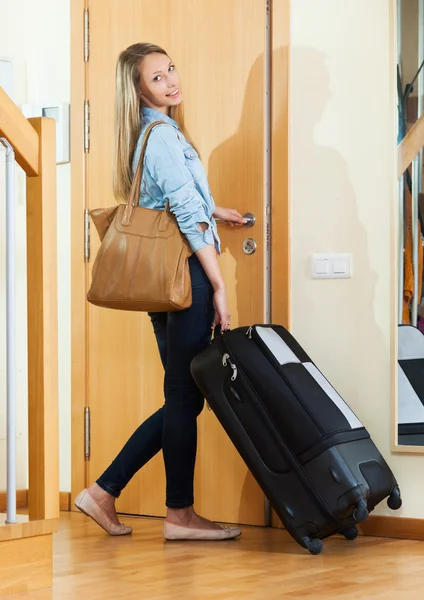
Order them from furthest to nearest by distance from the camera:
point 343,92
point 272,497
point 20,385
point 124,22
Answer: point 20,385, point 124,22, point 343,92, point 272,497

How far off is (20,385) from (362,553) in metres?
1.57

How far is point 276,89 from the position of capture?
10.0ft

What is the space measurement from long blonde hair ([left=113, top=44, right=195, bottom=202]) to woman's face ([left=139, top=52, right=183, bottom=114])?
2 centimetres

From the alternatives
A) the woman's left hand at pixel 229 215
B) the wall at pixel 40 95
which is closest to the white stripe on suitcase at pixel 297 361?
the woman's left hand at pixel 229 215

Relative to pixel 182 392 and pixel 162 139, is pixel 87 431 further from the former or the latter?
pixel 162 139

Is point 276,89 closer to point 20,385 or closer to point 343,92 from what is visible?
point 343,92

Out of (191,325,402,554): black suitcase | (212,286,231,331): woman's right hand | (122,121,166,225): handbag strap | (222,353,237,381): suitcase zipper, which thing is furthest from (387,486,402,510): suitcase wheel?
(122,121,166,225): handbag strap

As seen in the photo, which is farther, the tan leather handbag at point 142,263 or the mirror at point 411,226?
the mirror at point 411,226

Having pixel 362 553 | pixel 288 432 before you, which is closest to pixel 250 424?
pixel 288 432

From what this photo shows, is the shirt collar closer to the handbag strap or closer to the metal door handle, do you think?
the handbag strap

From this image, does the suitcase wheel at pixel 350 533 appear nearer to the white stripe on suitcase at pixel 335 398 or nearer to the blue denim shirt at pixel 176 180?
the white stripe on suitcase at pixel 335 398

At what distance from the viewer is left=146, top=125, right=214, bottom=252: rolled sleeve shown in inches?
104

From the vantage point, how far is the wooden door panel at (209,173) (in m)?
3.08

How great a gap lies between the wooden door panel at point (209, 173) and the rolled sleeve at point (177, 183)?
420mm
